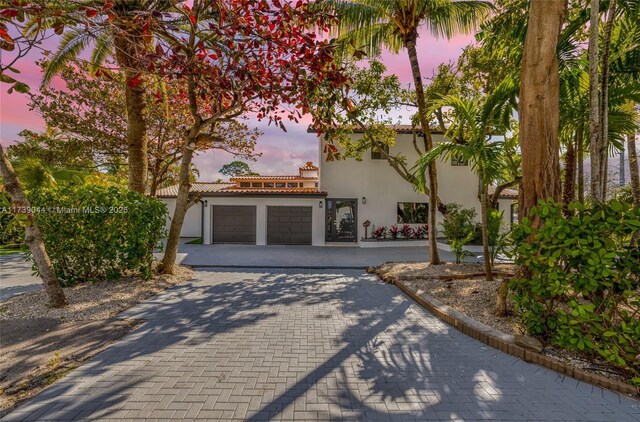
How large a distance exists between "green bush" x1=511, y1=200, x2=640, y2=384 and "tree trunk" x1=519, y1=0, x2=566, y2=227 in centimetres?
101

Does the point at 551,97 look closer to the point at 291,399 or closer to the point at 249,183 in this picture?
the point at 291,399

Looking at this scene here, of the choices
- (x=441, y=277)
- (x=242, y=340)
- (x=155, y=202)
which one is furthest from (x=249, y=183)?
(x=242, y=340)

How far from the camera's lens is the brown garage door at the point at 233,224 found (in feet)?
54.5

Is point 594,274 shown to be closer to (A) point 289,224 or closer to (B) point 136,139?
(B) point 136,139

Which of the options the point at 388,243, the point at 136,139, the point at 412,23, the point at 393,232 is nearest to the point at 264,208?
the point at 388,243

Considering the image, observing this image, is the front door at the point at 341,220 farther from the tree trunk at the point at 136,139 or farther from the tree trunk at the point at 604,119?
the tree trunk at the point at 604,119

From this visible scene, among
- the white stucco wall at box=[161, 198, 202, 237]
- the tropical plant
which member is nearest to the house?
the tropical plant

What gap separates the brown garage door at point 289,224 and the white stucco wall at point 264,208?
0.29 metres

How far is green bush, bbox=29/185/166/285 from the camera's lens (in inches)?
258

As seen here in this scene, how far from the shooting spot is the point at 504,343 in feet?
13.7

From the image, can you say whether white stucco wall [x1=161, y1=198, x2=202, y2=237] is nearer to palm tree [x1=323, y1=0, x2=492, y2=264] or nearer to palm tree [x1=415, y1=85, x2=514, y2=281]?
palm tree [x1=323, y1=0, x2=492, y2=264]

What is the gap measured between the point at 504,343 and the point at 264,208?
13.6 metres

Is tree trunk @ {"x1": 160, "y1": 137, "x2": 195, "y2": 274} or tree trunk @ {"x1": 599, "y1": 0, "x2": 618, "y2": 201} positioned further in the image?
tree trunk @ {"x1": 160, "y1": 137, "x2": 195, "y2": 274}

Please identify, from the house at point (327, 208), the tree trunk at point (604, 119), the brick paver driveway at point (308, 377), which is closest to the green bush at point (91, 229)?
the brick paver driveway at point (308, 377)
